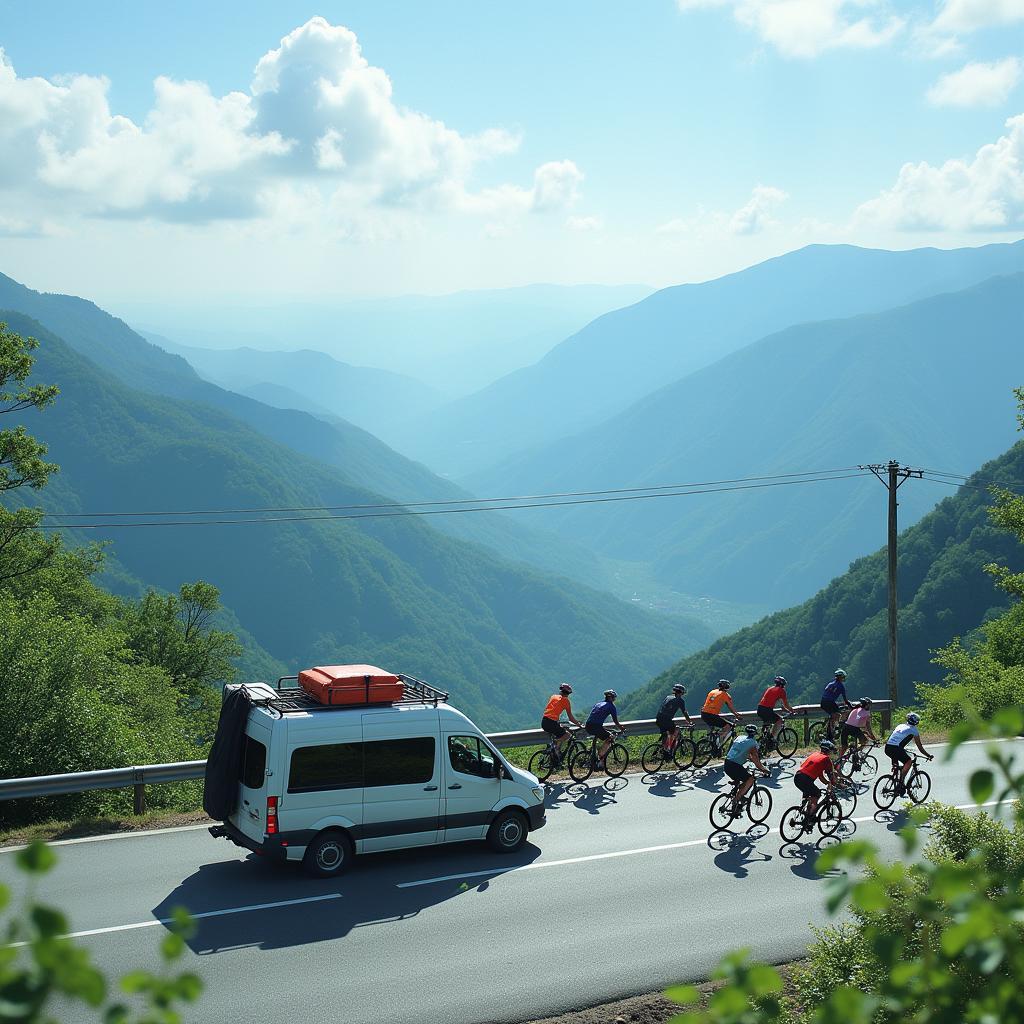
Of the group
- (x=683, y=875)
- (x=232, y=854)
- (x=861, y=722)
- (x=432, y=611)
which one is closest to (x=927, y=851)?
(x=683, y=875)

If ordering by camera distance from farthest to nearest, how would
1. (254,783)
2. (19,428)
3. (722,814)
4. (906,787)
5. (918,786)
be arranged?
1. (19,428)
2. (918,786)
3. (906,787)
4. (722,814)
5. (254,783)

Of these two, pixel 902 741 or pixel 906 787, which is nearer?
pixel 902 741

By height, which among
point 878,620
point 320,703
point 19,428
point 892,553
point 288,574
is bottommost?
point 288,574

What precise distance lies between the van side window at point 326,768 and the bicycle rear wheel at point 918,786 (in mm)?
9633

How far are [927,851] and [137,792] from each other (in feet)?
38.4

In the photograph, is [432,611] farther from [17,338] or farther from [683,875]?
[683,875]

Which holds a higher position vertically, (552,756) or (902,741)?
(902,741)

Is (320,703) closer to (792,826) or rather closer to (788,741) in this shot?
(792,826)

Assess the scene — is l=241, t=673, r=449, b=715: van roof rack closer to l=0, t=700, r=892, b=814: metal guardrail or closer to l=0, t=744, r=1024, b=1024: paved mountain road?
l=0, t=744, r=1024, b=1024: paved mountain road

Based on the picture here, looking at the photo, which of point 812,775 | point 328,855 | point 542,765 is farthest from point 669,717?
point 328,855

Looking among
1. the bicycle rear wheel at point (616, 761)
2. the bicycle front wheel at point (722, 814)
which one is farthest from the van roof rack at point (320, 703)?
the bicycle rear wheel at point (616, 761)

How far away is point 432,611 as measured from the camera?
637 ft

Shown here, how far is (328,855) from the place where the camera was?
42.2ft

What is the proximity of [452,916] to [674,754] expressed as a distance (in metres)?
8.76
